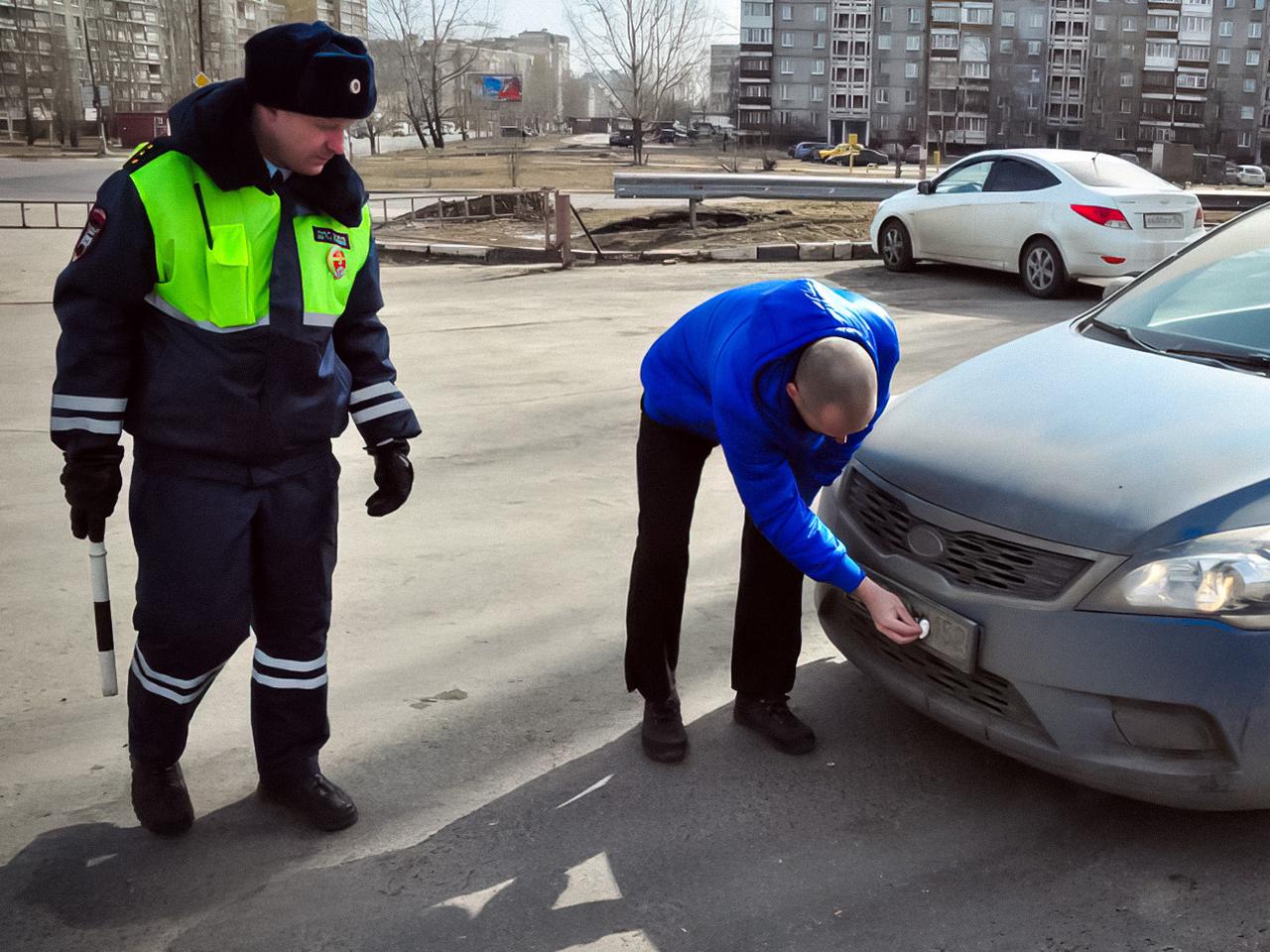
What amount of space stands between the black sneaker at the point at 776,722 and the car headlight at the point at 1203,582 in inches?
39.4

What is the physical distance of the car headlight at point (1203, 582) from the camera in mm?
2609

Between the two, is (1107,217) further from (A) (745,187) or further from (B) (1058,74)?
(B) (1058,74)

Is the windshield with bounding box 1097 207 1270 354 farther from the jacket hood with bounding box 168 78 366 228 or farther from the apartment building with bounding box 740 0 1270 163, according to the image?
the apartment building with bounding box 740 0 1270 163

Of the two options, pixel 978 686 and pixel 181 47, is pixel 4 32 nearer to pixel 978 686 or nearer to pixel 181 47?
pixel 181 47

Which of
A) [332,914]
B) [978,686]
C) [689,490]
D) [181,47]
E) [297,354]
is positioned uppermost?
[181,47]

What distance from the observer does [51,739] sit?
3.46m

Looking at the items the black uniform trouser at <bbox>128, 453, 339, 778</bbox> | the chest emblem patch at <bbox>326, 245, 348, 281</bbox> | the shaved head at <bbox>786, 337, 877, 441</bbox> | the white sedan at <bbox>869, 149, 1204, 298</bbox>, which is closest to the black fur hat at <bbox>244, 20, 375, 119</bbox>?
the chest emblem patch at <bbox>326, 245, 348, 281</bbox>

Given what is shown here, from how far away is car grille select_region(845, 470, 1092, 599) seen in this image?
2.78 meters

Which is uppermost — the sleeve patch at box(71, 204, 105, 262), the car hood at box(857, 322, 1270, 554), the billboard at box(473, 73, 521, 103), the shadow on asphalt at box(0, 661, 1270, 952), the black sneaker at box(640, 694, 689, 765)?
the billboard at box(473, 73, 521, 103)

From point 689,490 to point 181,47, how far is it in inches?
2981

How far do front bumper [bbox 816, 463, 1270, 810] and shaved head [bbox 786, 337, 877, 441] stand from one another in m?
0.50

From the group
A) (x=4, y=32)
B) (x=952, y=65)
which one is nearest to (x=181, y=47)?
(x=4, y=32)

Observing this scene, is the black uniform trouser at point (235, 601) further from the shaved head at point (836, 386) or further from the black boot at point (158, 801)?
the shaved head at point (836, 386)

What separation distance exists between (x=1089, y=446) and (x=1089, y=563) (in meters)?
0.41
